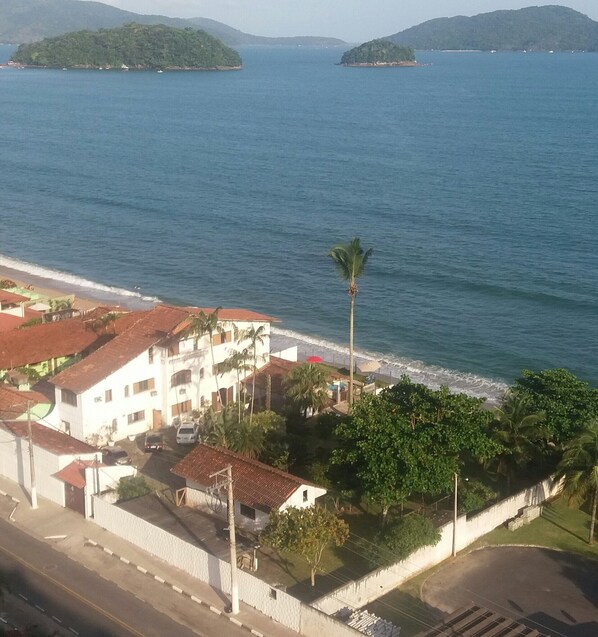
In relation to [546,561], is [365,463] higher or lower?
higher

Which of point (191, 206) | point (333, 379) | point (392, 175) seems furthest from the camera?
point (392, 175)

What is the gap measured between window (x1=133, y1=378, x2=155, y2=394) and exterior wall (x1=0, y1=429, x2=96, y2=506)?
736 centimetres

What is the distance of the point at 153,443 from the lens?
43.8 meters

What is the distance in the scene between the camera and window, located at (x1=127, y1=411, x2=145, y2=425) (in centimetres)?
4553

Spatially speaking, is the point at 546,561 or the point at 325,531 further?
the point at 546,561

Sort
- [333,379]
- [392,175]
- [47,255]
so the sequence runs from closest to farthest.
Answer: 1. [333,379]
2. [47,255]
3. [392,175]

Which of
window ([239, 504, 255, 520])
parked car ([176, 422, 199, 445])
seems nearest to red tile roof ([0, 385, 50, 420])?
parked car ([176, 422, 199, 445])

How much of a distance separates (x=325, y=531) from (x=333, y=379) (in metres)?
20.9

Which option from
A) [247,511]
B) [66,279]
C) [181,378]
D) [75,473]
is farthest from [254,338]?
[66,279]

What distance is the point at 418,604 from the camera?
3112 centimetres

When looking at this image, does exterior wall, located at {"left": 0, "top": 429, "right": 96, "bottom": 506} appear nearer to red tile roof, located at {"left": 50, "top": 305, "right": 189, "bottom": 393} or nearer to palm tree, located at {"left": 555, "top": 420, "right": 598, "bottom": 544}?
red tile roof, located at {"left": 50, "top": 305, "right": 189, "bottom": 393}

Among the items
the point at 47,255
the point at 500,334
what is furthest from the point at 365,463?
the point at 47,255

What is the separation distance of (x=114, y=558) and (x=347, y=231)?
218ft

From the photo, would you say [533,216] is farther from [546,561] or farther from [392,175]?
[546,561]
